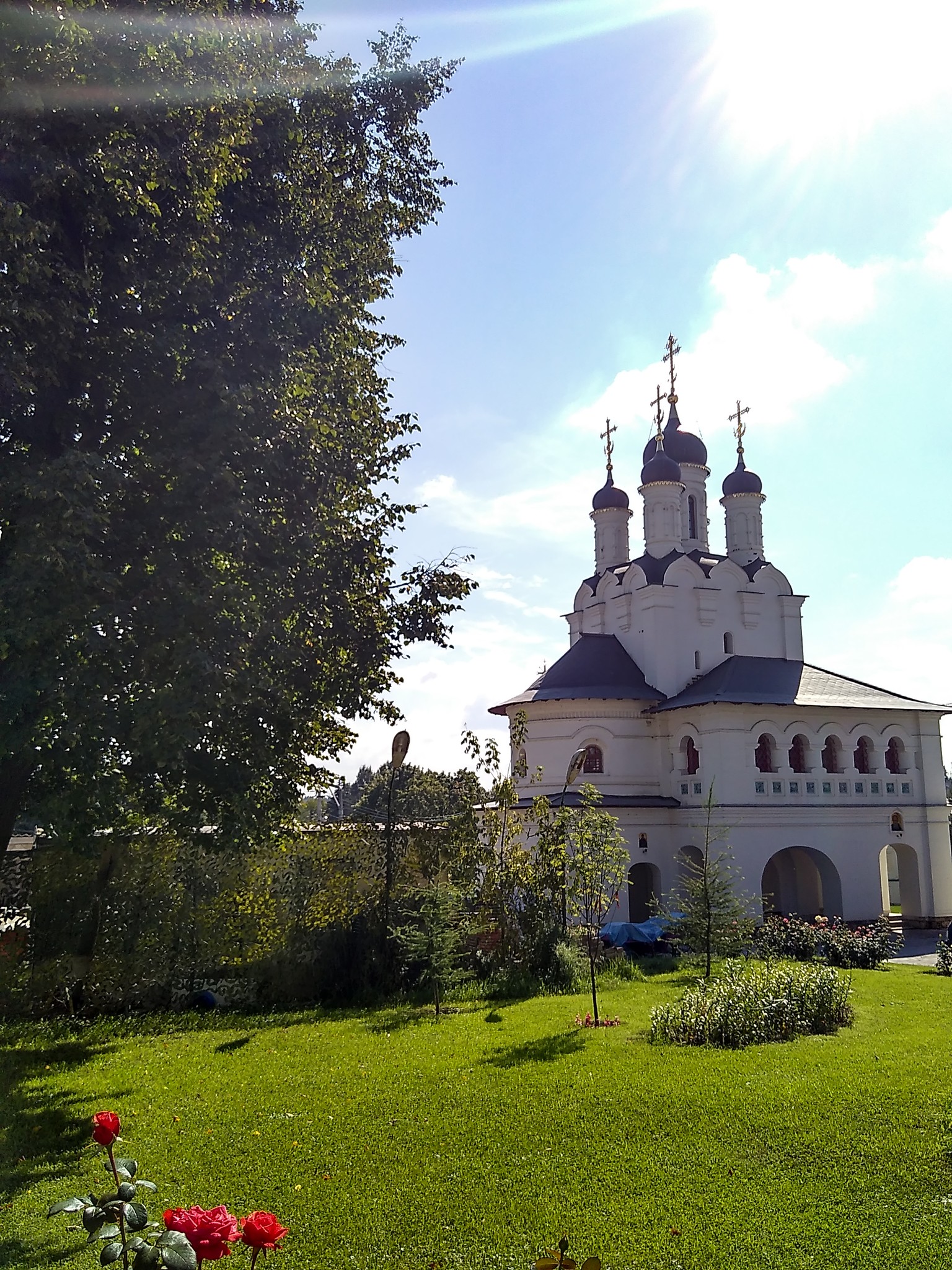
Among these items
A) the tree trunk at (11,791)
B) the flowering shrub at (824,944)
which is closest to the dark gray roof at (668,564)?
the flowering shrub at (824,944)

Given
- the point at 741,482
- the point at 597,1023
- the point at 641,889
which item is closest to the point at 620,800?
the point at 641,889

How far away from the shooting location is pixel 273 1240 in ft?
9.00

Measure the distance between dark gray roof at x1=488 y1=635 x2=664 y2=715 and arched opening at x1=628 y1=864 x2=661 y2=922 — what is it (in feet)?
14.8

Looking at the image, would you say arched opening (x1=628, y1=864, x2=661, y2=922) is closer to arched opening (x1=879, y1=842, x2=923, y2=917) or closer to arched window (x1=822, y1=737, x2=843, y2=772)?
arched window (x1=822, y1=737, x2=843, y2=772)

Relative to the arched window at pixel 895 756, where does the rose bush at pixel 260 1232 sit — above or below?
below

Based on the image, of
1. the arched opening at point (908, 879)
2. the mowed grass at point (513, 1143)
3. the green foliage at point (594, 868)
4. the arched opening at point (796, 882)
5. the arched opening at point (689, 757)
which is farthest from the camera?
the arched opening at point (796, 882)

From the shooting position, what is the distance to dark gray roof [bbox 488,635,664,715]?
979 inches

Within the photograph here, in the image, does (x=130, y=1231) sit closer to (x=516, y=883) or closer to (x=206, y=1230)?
(x=206, y=1230)

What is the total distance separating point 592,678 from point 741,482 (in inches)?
368

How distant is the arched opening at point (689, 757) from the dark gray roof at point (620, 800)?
2.76ft

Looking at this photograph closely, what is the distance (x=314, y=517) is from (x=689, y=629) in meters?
19.3

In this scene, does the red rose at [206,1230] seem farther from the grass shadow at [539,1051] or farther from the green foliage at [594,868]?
the green foliage at [594,868]

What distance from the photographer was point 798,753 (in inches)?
963

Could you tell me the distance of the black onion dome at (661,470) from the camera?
2803 cm
